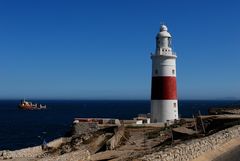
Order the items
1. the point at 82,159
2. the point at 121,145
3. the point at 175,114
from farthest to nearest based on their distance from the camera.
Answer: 1. the point at 175,114
2. the point at 121,145
3. the point at 82,159

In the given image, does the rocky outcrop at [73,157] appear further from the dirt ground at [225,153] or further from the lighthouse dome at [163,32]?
the lighthouse dome at [163,32]

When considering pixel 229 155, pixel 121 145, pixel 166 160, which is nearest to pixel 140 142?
pixel 121 145

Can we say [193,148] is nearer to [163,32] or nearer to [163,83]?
[163,83]

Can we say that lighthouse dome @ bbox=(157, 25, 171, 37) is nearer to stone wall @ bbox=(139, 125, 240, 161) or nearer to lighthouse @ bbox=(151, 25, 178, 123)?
lighthouse @ bbox=(151, 25, 178, 123)

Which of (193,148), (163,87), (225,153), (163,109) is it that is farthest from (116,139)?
(193,148)

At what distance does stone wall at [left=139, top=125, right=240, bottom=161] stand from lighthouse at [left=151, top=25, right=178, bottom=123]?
8.68 meters

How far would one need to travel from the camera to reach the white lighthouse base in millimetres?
39688

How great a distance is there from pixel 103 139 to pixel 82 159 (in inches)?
412

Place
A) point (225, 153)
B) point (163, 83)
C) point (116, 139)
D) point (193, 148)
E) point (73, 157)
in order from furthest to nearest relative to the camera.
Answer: point (163, 83) < point (116, 139) < point (225, 153) < point (73, 157) < point (193, 148)

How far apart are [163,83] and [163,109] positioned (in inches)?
83.2

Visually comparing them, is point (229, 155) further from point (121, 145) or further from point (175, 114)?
point (175, 114)

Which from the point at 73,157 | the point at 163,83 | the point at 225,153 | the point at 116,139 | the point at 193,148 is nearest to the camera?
the point at 193,148

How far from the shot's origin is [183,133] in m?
31.9

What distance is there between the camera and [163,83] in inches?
1556
